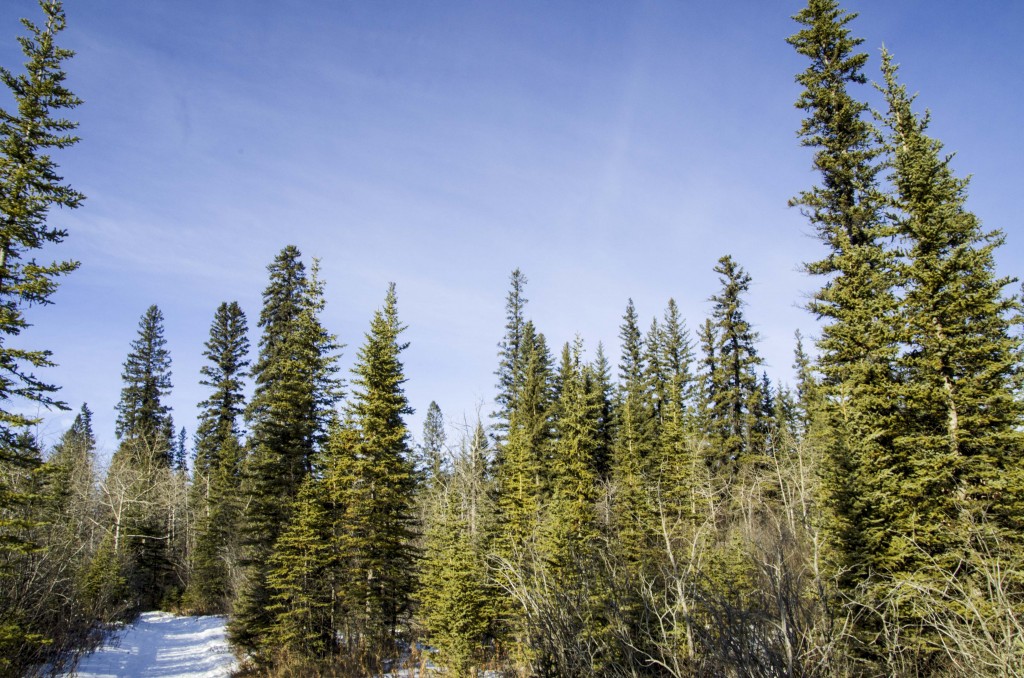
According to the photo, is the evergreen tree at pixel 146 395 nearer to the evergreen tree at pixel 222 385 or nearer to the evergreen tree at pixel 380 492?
the evergreen tree at pixel 222 385

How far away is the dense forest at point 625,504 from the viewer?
566cm

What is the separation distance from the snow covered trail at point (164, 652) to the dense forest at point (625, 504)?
44.6 inches

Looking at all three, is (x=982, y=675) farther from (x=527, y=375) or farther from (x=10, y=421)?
(x=527, y=375)

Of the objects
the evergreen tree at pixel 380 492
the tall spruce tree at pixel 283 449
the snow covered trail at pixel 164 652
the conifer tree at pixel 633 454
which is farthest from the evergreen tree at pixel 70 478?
the conifer tree at pixel 633 454

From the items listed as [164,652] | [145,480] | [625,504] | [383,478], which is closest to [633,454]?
[625,504]

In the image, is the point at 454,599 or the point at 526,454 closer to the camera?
the point at 454,599

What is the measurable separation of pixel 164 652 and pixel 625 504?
2200 centimetres

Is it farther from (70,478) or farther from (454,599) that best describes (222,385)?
(454,599)

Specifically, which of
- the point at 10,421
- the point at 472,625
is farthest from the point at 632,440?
the point at 10,421

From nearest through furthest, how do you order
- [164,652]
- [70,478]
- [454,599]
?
[454,599] < [164,652] < [70,478]

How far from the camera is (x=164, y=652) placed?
Answer: 2281 cm

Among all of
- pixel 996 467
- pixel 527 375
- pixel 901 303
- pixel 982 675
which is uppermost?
pixel 527 375

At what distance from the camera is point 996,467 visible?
510 inches

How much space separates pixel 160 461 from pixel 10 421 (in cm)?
4008
